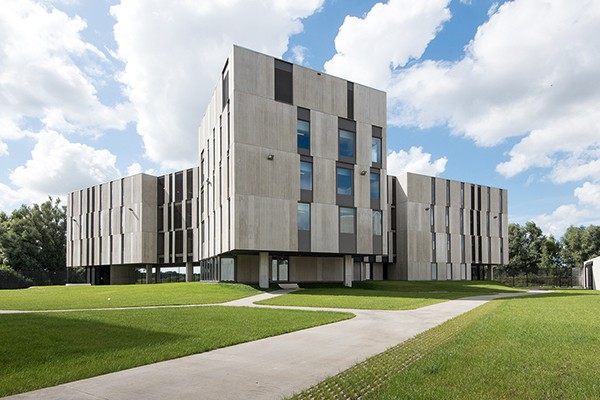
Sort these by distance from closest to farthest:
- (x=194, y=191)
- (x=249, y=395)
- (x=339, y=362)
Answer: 1. (x=249, y=395)
2. (x=339, y=362)
3. (x=194, y=191)

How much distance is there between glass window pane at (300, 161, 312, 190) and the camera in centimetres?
3600

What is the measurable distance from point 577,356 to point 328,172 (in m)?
29.3

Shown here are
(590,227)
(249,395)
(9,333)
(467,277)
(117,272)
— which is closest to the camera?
(249,395)

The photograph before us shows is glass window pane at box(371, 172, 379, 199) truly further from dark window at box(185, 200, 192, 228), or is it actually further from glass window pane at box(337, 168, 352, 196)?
dark window at box(185, 200, 192, 228)

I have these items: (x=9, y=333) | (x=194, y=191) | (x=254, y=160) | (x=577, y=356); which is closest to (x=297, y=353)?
(x=577, y=356)

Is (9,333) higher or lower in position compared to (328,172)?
lower

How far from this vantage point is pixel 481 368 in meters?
7.43

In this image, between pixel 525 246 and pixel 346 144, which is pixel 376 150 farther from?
pixel 525 246

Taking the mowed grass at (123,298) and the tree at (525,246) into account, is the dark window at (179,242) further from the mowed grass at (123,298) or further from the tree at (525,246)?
the tree at (525,246)

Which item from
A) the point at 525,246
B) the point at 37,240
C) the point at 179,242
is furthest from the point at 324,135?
the point at 525,246

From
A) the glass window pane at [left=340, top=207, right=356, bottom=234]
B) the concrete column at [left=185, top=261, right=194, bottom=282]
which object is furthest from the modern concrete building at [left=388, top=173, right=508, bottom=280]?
the concrete column at [left=185, top=261, right=194, bottom=282]

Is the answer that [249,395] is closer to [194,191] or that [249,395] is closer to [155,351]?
[155,351]

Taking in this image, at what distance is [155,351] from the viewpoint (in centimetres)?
905

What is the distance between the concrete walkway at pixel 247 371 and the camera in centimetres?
634
